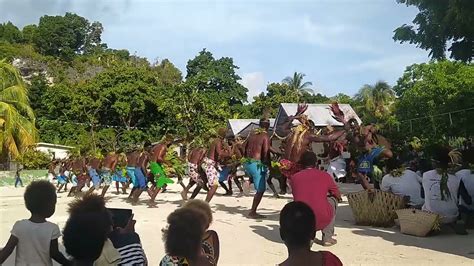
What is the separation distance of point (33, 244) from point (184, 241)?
4.66ft

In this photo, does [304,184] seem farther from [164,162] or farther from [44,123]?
[44,123]

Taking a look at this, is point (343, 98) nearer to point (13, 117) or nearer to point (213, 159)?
point (13, 117)

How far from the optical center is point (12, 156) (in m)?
31.5

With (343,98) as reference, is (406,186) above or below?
below

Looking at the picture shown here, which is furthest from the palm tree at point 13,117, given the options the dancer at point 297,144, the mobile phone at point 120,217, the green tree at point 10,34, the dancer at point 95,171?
the green tree at point 10,34

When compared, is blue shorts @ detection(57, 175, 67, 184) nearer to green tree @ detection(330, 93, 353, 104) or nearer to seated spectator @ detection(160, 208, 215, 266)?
seated spectator @ detection(160, 208, 215, 266)

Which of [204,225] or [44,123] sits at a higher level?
[44,123]

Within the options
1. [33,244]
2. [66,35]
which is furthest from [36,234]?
[66,35]

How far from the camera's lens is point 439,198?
8477 millimetres

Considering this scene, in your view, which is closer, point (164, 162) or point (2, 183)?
point (164, 162)

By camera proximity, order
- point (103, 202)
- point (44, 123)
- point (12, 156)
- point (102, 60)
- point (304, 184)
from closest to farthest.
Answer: point (103, 202) → point (304, 184) → point (12, 156) → point (44, 123) → point (102, 60)

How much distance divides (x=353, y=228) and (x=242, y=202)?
595 cm

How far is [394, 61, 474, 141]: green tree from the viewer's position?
25.9m

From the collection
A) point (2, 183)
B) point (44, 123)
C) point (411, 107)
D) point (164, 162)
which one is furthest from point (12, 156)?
point (411, 107)
